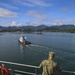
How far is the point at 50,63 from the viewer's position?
6.66 metres

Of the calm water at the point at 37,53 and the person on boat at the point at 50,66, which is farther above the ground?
the person on boat at the point at 50,66

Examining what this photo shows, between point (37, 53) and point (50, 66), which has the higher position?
point (50, 66)

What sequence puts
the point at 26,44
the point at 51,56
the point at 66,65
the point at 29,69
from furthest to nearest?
the point at 26,44 → the point at 66,65 → the point at 29,69 → the point at 51,56

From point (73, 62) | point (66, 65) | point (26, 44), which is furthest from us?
point (26, 44)

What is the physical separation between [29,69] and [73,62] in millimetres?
8952

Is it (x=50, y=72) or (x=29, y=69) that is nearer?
(x=50, y=72)

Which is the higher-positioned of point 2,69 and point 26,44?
point 2,69

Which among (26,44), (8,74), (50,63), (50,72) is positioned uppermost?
(50,63)

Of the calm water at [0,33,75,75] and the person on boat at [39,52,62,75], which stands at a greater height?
the person on boat at [39,52,62,75]

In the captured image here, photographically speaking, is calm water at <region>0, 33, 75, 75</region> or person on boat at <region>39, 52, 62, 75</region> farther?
calm water at <region>0, 33, 75, 75</region>

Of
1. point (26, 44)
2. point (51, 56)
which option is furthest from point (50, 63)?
point (26, 44)

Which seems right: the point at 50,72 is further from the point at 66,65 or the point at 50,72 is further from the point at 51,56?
the point at 66,65

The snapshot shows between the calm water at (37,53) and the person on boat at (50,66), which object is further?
the calm water at (37,53)

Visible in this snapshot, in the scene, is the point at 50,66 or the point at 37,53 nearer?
the point at 50,66
